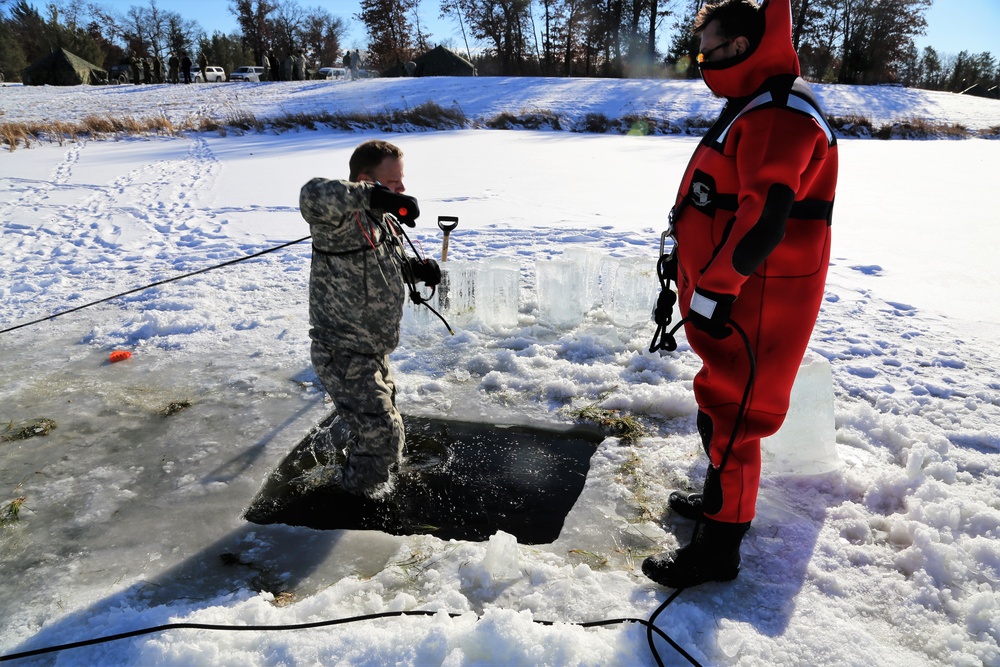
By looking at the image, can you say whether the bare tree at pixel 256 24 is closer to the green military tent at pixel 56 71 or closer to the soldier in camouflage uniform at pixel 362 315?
the green military tent at pixel 56 71

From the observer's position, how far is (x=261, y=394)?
378cm

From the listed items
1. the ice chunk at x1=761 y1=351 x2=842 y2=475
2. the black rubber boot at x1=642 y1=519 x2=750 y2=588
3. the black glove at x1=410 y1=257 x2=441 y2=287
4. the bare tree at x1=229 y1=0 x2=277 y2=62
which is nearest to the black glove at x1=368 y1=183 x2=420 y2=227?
the black glove at x1=410 y1=257 x2=441 y2=287

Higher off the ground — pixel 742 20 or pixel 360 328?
pixel 742 20

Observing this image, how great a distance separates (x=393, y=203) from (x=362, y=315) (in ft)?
1.89

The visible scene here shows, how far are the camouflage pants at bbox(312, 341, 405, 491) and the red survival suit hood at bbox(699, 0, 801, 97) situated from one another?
1850mm

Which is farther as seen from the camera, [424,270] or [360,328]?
[424,270]

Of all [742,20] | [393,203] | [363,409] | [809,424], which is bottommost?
[809,424]

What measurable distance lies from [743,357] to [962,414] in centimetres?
210

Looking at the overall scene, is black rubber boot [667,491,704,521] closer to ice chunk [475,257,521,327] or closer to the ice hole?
the ice hole

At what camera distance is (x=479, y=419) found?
354 centimetres

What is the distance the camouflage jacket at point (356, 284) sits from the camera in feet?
8.77

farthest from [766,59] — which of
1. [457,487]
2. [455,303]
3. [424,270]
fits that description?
[455,303]

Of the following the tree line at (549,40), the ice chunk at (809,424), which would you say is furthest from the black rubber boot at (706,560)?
the tree line at (549,40)

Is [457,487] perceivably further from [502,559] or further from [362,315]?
[362,315]
